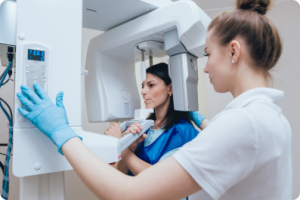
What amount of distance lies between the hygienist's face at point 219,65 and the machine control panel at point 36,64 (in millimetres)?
555

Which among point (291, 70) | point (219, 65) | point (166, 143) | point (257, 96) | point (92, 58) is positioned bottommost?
point (166, 143)

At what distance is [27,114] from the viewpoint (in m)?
0.62

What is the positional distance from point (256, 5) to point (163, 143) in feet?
2.62

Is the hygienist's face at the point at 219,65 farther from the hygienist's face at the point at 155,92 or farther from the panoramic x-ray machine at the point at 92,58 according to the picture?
the hygienist's face at the point at 155,92

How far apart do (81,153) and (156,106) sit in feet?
2.82

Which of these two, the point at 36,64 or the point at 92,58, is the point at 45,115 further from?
the point at 92,58

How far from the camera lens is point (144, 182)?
48 cm

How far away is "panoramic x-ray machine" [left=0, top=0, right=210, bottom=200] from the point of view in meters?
0.65

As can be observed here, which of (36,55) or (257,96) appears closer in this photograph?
(257,96)

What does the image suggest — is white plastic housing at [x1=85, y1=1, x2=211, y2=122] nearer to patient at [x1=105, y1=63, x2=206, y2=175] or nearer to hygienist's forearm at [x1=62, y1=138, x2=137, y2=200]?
patient at [x1=105, y1=63, x2=206, y2=175]

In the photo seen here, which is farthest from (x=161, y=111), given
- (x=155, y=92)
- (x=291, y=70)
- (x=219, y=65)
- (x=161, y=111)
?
(x=291, y=70)

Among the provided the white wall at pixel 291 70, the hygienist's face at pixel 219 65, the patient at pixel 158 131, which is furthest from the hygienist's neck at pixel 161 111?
the white wall at pixel 291 70

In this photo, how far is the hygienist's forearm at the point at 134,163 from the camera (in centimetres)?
111

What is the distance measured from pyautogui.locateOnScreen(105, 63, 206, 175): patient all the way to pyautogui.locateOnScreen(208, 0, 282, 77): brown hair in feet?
1.78
